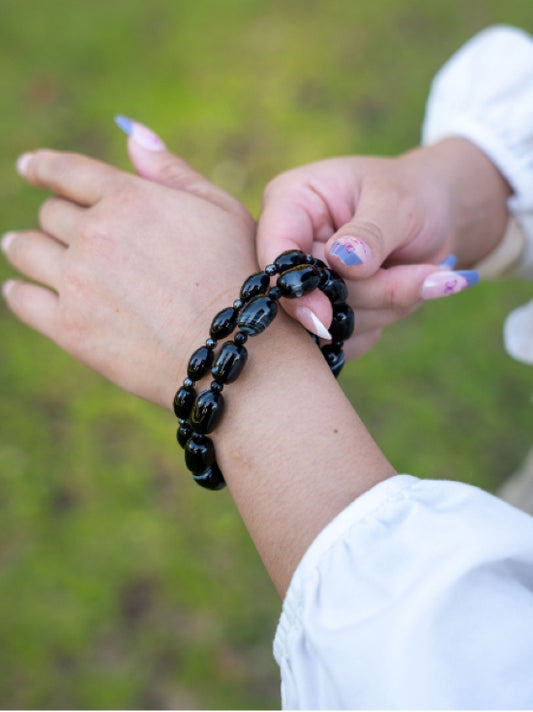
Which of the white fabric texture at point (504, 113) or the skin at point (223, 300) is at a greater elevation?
the white fabric texture at point (504, 113)

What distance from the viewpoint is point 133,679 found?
2.09 metres

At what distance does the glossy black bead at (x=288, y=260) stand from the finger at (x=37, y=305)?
634 millimetres

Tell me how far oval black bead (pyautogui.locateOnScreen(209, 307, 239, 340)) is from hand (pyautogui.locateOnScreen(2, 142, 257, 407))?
0.09m

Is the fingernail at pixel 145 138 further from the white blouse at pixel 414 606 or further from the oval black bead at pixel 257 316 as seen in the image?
the white blouse at pixel 414 606

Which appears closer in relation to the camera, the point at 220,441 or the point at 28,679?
the point at 220,441

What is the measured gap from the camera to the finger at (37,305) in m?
1.57

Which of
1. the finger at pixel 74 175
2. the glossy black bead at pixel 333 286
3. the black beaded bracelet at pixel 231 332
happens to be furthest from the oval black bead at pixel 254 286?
the finger at pixel 74 175

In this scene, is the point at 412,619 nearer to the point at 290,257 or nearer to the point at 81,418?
the point at 290,257

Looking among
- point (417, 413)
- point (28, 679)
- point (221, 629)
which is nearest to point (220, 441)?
point (221, 629)

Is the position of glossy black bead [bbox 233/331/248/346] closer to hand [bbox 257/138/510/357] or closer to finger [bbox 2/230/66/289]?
hand [bbox 257/138/510/357]

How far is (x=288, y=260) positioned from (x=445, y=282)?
0.34 m

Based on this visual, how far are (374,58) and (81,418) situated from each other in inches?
103

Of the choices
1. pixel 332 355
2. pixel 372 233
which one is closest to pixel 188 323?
pixel 332 355

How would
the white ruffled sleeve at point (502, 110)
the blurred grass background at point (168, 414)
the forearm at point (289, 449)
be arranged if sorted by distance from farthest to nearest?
the blurred grass background at point (168, 414) < the white ruffled sleeve at point (502, 110) < the forearm at point (289, 449)
